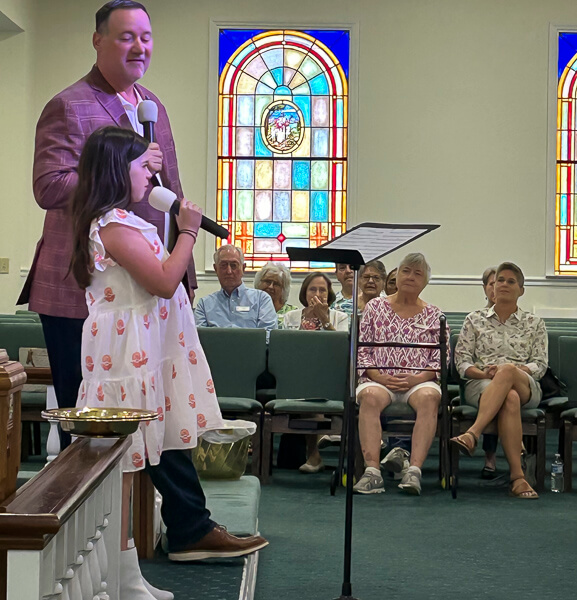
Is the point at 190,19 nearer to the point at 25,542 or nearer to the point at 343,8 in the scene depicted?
the point at 343,8

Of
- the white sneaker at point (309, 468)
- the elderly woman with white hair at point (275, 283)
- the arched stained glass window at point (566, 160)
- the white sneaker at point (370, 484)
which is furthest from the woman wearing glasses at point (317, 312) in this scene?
the arched stained glass window at point (566, 160)

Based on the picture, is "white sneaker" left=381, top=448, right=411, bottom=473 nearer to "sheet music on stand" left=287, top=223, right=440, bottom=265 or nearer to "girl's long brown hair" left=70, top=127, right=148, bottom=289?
"sheet music on stand" left=287, top=223, right=440, bottom=265

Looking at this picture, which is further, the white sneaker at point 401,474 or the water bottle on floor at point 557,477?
the white sneaker at point 401,474

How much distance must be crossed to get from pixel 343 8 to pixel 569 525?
22.5 feet

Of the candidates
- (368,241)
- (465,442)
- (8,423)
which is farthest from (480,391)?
(8,423)

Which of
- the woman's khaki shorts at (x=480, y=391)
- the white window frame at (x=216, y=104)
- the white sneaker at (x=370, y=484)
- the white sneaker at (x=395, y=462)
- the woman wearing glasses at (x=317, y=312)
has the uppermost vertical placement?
the white window frame at (x=216, y=104)

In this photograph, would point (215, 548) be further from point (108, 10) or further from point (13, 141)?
point (13, 141)

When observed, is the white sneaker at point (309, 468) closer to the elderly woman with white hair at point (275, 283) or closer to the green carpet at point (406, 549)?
the green carpet at point (406, 549)

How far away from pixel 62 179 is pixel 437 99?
7920 mm

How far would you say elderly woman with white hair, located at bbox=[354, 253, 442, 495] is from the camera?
5262 millimetres

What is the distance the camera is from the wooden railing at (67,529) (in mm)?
1204

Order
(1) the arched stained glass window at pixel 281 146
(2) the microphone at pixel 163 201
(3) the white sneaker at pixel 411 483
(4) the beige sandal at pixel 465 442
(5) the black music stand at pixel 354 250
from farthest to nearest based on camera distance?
(1) the arched stained glass window at pixel 281 146, (4) the beige sandal at pixel 465 442, (3) the white sneaker at pixel 411 483, (5) the black music stand at pixel 354 250, (2) the microphone at pixel 163 201

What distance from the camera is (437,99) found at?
10062 millimetres

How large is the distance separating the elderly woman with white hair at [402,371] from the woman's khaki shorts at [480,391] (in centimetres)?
20
